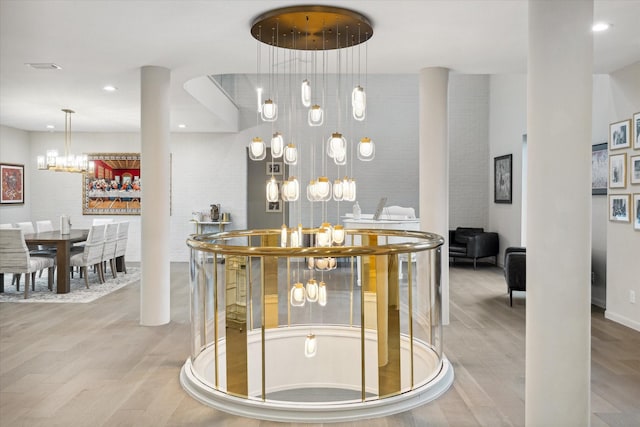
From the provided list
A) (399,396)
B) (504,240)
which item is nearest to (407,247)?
(399,396)

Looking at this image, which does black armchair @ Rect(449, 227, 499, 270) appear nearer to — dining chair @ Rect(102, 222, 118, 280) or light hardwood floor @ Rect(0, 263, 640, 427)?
light hardwood floor @ Rect(0, 263, 640, 427)

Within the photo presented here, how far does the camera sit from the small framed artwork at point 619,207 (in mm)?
5539

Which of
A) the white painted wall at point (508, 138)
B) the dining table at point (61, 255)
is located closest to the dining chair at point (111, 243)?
the dining table at point (61, 255)

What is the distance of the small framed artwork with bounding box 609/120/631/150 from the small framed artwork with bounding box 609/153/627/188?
0.37 ft

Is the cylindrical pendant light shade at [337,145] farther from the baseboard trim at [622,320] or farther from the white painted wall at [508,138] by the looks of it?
the white painted wall at [508,138]

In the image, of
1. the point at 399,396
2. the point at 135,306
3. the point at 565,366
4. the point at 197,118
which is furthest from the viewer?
the point at 197,118

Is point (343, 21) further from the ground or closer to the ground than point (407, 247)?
further from the ground

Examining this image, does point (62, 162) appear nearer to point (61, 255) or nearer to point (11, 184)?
point (61, 255)

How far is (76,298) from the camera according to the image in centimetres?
689

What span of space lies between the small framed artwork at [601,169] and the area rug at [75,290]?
6.73 metres

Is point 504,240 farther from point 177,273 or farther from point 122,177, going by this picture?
point 122,177

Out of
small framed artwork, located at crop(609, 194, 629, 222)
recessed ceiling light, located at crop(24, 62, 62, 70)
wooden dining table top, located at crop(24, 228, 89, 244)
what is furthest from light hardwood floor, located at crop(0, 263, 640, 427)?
recessed ceiling light, located at crop(24, 62, 62, 70)

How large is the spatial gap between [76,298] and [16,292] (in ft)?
3.80

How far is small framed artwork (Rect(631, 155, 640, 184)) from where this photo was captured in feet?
17.5
